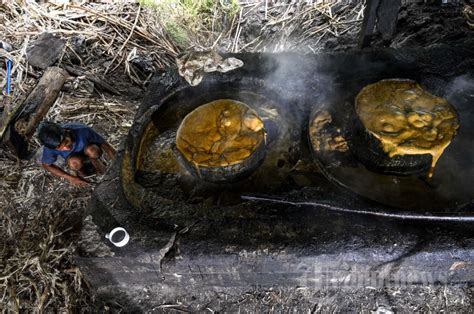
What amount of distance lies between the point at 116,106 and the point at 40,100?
1.12 m

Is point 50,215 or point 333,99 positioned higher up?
point 333,99

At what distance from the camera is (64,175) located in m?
4.67

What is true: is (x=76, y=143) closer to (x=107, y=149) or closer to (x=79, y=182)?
(x=107, y=149)

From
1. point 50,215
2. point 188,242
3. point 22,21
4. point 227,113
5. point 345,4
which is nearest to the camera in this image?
point 188,242

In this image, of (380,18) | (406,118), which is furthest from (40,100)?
(406,118)

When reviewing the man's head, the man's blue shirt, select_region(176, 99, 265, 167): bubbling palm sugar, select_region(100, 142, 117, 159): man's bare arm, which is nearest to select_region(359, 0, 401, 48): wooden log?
select_region(176, 99, 265, 167): bubbling palm sugar

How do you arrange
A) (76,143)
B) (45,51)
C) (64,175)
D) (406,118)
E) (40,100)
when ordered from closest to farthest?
(406,118), (76,143), (64,175), (40,100), (45,51)

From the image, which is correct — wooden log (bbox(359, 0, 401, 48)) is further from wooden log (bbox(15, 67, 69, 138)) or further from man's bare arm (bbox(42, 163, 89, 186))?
wooden log (bbox(15, 67, 69, 138))

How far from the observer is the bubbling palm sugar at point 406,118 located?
106 inches

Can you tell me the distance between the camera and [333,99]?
11.3 ft

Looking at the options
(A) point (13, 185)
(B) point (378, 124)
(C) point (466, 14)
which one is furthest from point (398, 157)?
(A) point (13, 185)

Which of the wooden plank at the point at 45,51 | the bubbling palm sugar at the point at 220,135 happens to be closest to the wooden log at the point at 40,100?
the wooden plank at the point at 45,51

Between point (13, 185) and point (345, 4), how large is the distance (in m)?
5.95

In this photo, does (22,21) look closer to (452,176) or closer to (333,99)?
(333,99)
